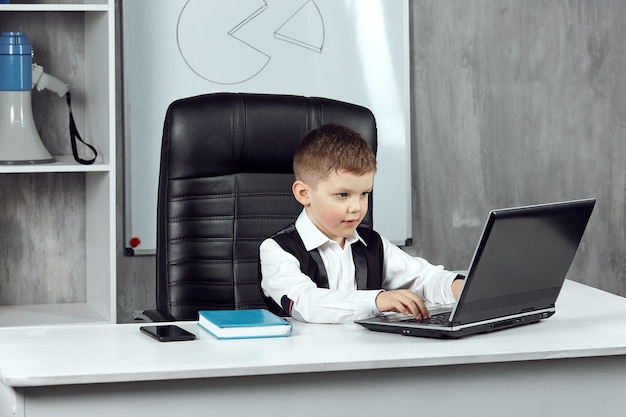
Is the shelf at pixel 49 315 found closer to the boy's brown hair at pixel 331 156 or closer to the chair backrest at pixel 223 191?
the chair backrest at pixel 223 191

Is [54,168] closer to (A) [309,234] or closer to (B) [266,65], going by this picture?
(B) [266,65]

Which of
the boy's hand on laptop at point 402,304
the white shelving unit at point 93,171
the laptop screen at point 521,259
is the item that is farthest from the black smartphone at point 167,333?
the white shelving unit at point 93,171

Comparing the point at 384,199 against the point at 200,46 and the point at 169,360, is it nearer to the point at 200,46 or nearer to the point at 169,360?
the point at 200,46

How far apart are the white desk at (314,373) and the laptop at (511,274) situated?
27 millimetres

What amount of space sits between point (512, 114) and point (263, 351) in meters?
2.12

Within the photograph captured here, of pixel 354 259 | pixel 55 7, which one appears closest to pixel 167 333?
pixel 354 259

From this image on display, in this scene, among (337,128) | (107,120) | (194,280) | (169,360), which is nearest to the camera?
(169,360)

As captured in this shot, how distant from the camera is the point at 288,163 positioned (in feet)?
8.24

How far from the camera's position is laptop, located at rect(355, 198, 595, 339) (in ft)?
5.71

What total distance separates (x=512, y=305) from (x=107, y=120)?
145 centimetres

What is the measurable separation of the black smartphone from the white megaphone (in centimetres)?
120

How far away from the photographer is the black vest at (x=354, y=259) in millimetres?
2137

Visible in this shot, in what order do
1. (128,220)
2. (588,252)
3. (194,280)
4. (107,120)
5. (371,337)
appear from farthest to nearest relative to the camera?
(588,252) → (128,220) → (107,120) → (194,280) → (371,337)

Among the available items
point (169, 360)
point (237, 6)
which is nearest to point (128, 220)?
point (237, 6)
